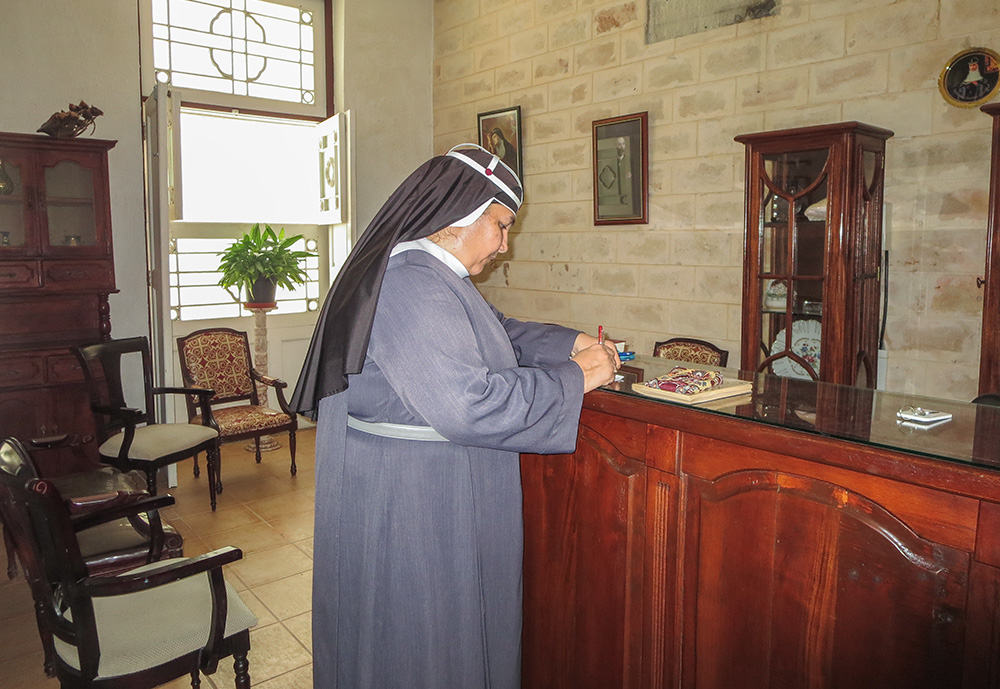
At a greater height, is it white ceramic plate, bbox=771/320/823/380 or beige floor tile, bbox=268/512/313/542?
white ceramic plate, bbox=771/320/823/380

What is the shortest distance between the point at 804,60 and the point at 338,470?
380 centimetres

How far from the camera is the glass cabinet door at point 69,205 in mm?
4801

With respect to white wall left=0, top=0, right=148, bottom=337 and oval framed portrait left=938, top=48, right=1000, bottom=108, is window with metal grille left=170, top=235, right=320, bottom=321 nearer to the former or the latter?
white wall left=0, top=0, right=148, bottom=337

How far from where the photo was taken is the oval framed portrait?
3594 millimetres

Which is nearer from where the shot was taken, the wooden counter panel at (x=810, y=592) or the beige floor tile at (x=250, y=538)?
the wooden counter panel at (x=810, y=592)

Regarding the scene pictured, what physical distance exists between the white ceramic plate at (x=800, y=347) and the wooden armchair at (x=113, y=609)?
3089 millimetres

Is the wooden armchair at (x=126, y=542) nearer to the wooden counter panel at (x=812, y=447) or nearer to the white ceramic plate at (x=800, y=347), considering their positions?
the wooden counter panel at (x=812, y=447)

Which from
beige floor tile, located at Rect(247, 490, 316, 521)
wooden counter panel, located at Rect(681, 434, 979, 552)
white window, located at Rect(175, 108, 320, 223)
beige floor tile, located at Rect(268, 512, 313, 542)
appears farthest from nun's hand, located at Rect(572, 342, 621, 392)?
white window, located at Rect(175, 108, 320, 223)

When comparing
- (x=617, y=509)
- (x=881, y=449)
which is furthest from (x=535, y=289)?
(x=881, y=449)

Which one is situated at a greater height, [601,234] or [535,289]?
[601,234]

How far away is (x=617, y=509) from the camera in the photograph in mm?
1888

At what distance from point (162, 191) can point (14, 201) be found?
0.88 m

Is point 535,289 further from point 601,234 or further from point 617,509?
point 617,509

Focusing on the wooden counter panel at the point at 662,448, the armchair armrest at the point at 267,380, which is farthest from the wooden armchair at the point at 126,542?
the armchair armrest at the point at 267,380
